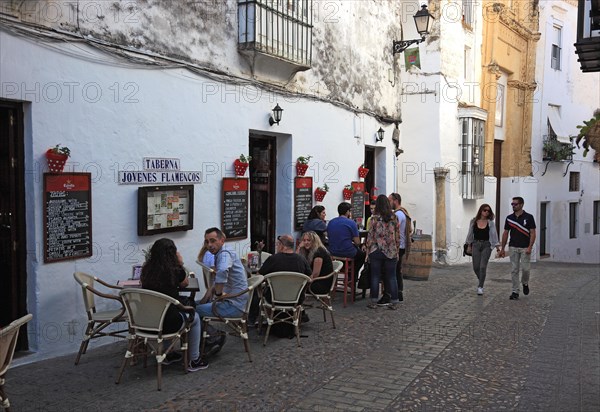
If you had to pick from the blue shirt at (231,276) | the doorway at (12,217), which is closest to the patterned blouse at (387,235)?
the blue shirt at (231,276)

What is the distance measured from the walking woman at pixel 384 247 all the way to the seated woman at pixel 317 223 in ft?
3.16

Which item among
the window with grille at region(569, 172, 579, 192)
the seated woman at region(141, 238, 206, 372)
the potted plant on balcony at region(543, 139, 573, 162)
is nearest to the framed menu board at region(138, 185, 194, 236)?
the seated woman at region(141, 238, 206, 372)

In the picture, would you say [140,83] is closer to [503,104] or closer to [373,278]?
[373,278]

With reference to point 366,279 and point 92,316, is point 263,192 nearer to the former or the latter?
point 366,279

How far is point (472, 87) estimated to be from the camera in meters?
16.7

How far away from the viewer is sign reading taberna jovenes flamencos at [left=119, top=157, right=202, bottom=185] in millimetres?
6699

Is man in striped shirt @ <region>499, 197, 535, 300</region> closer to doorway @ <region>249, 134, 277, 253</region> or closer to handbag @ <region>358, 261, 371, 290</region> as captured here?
handbag @ <region>358, 261, 371, 290</region>

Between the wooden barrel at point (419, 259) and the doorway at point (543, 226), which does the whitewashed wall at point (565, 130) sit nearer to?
the doorway at point (543, 226)

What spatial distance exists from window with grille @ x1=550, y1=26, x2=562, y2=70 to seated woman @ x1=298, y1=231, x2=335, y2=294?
58.0 ft

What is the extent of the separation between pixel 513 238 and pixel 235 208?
460 cm

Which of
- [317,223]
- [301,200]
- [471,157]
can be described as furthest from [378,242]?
[471,157]

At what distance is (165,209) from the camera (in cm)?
719

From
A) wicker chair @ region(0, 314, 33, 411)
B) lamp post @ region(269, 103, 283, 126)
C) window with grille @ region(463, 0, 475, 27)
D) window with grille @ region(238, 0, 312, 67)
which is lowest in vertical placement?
wicker chair @ region(0, 314, 33, 411)

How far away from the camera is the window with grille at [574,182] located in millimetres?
23203
